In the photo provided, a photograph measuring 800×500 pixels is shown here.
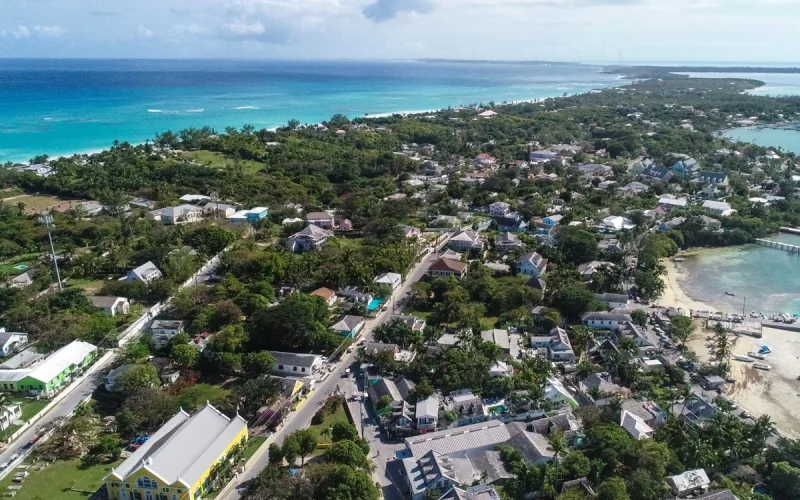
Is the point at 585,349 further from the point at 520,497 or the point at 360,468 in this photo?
the point at 360,468

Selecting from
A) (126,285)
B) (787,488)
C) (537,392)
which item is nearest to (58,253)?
(126,285)

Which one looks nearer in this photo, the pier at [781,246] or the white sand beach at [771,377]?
the white sand beach at [771,377]

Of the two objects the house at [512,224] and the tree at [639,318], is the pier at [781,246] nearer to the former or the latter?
the house at [512,224]

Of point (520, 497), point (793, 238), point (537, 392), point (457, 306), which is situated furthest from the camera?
point (793, 238)

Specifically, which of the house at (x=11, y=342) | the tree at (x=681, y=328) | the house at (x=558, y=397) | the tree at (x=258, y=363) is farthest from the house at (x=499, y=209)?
the house at (x=11, y=342)

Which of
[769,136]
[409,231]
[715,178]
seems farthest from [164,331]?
[769,136]

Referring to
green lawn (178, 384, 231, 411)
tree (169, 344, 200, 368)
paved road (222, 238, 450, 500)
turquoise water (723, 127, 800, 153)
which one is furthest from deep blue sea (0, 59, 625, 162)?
paved road (222, 238, 450, 500)

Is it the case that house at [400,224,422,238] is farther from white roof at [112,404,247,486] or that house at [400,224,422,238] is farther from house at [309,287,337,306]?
white roof at [112,404,247,486]
